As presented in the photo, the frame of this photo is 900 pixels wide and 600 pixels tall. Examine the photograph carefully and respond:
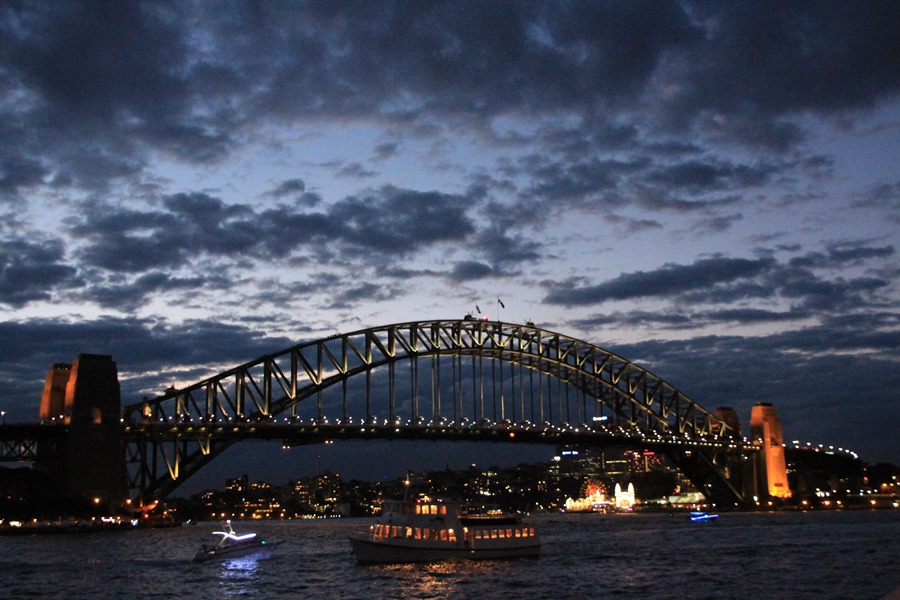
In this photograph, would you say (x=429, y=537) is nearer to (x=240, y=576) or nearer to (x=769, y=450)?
(x=240, y=576)

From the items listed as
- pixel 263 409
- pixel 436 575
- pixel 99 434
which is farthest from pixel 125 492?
pixel 436 575

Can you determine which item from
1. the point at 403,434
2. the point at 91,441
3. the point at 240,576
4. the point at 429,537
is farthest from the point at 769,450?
the point at 240,576

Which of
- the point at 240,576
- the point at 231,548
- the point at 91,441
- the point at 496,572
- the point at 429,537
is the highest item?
the point at 91,441

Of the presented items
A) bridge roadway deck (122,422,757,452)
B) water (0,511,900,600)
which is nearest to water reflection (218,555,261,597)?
water (0,511,900,600)

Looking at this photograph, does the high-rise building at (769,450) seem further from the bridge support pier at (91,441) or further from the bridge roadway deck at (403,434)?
the bridge support pier at (91,441)

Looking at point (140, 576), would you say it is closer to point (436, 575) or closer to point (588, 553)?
point (436, 575)
